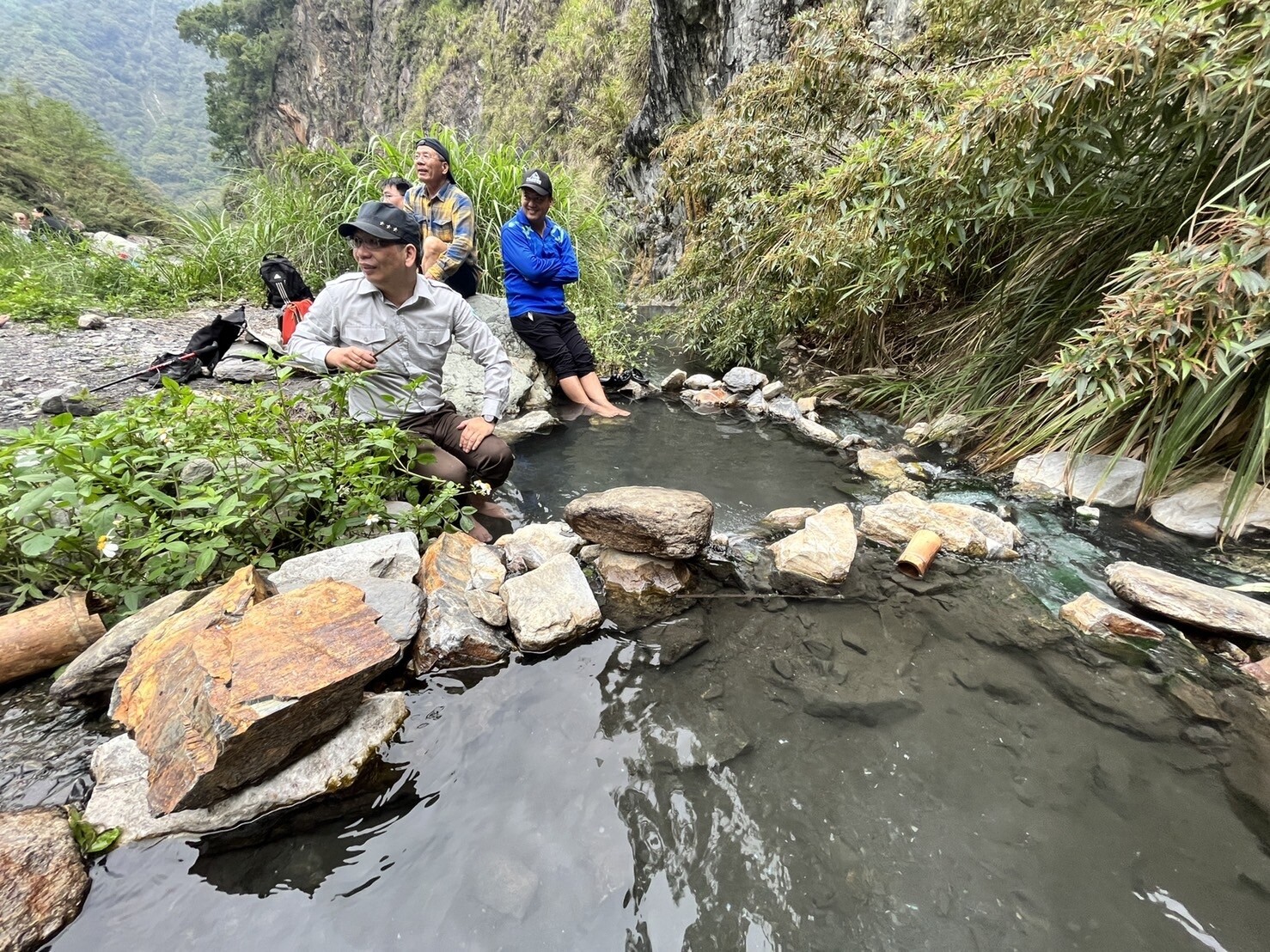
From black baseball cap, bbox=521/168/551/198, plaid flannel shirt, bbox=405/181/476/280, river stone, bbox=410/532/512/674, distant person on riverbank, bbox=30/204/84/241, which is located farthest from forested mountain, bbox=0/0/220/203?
river stone, bbox=410/532/512/674

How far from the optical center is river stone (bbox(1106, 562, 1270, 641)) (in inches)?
75.2

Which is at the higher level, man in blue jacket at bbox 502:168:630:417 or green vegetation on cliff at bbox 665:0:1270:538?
green vegetation on cliff at bbox 665:0:1270:538

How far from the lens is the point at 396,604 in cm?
189

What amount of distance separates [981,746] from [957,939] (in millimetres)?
593

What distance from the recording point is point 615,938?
4.11ft

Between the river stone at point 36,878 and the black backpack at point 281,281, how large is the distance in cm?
451

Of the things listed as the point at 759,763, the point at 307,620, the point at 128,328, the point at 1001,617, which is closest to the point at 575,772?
the point at 759,763

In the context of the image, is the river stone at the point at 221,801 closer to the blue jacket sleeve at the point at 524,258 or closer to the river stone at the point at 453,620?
the river stone at the point at 453,620

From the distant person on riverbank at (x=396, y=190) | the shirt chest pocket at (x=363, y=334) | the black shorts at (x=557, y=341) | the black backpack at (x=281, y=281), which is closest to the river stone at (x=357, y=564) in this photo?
the shirt chest pocket at (x=363, y=334)

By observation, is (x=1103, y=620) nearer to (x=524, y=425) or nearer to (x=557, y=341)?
(x=524, y=425)

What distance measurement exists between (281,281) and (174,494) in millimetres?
3623

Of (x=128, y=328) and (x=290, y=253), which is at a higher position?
(x=290, y=253)

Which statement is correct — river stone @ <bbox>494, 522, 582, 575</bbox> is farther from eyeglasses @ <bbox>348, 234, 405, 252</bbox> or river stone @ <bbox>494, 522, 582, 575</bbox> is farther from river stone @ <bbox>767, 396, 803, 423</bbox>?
river stone @ <bbox>767, 396, 803, 423</bbox>

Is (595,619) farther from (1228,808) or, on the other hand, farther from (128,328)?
(128,328)
